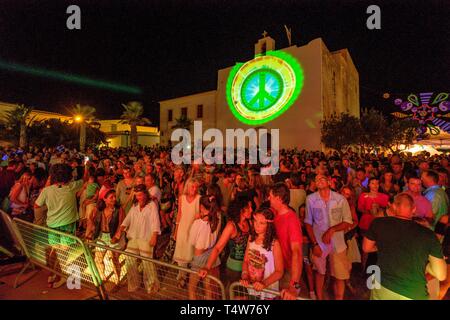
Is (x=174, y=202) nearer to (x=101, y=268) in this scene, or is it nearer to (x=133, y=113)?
(x=101, y=268)

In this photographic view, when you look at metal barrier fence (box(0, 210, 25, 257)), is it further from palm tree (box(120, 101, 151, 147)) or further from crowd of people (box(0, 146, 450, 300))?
palm tree (box(120, 101, 151, 147))

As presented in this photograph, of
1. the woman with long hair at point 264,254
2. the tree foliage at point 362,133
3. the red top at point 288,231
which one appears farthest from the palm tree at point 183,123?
the woman with long hair at point 264,254

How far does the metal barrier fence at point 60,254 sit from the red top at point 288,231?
238cm

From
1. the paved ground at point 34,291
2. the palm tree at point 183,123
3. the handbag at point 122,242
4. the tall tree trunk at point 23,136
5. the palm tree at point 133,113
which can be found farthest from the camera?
the palm tree at point 133,113

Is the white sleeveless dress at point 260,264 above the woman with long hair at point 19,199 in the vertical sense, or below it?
below

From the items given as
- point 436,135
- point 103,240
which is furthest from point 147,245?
point 436,135

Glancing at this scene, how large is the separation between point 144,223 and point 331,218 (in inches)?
108

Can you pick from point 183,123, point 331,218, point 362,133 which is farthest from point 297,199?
point 183,123

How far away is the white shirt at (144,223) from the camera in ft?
13.2

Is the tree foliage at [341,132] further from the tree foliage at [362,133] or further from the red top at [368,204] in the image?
the red top at [368,204]

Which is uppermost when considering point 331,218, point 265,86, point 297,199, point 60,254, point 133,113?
point 265,86

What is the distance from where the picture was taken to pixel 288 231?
3.13 m

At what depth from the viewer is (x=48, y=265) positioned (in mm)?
4062
